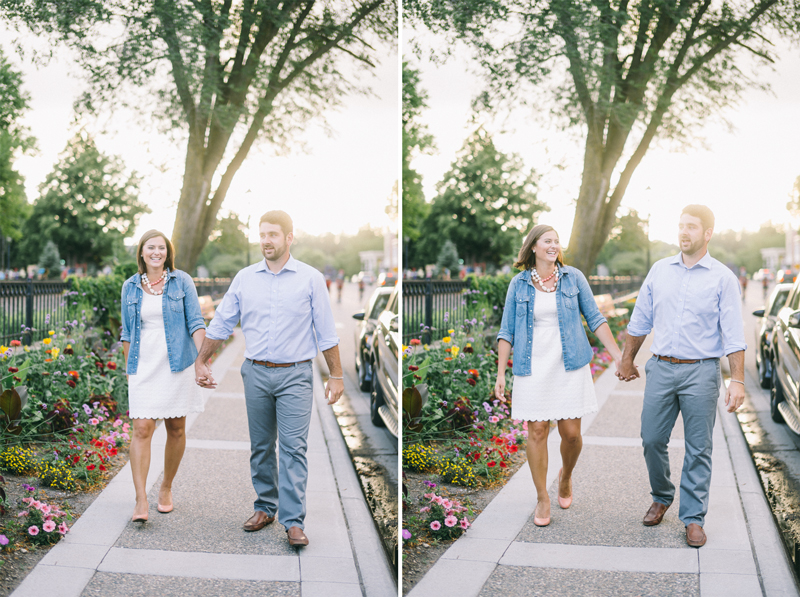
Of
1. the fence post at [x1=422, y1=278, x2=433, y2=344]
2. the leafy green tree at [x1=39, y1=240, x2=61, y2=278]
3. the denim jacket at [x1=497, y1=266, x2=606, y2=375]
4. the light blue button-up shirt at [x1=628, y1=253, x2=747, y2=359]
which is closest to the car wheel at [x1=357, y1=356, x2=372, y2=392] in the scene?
the fence post at [x1=422, y1=278, x2=433, y2=344]

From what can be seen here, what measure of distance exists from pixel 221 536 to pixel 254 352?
2.98ft

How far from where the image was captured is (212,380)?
346cm

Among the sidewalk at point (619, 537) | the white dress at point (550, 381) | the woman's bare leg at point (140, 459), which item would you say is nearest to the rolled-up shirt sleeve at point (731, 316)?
the sidewalk at point (619, 537)

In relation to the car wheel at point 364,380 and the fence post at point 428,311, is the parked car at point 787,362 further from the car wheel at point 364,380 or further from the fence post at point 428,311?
the car wheel at point 364,380

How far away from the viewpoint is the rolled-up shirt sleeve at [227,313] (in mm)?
3438

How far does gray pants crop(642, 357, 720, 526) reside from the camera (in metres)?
3.24

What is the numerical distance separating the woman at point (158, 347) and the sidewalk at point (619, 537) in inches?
57.0

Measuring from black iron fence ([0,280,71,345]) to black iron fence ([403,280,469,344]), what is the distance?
1.87 metres

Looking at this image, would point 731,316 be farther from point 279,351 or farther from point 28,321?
point 28,321

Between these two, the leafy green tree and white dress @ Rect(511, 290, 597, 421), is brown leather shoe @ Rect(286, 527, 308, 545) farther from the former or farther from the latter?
the leafy green tree

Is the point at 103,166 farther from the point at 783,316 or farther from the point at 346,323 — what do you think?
the point at 783,316

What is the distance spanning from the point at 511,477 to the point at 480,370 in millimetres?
616

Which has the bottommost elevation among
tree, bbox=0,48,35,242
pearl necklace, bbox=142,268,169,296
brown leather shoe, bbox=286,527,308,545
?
brown leather shoe, bbox=286,527,308,545

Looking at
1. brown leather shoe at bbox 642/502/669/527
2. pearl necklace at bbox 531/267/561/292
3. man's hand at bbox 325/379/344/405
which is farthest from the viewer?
man's hand at bbox 325/379/344/405
